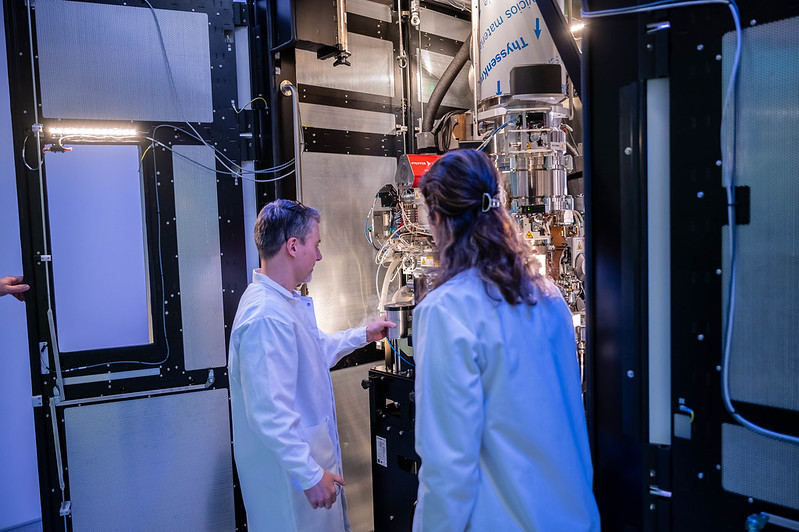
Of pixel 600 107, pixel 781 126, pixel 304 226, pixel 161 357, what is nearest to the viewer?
pixel 781 126

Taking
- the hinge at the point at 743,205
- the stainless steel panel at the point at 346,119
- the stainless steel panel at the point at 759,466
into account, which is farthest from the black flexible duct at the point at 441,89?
the stainless steel panel at the point at 759,466

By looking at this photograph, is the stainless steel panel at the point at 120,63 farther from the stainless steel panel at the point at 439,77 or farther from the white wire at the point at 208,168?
the stainless steel panel at the point at 439,77

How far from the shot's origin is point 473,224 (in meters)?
1.41

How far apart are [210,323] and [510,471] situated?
1992mm

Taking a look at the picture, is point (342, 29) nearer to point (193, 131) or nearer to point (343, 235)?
point (193, 131)

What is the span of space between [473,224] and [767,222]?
62 cm

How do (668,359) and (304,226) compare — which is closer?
(668,359)

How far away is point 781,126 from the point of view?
1186 millimetres

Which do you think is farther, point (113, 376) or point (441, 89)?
point (441, 89)

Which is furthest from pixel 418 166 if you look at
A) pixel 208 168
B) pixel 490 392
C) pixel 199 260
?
pixel 490 392

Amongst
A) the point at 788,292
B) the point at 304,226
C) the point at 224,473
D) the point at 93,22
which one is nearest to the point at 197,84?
the point at 93,22

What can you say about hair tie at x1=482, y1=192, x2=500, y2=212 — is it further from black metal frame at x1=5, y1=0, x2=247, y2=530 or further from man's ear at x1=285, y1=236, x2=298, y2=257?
black metal frame at x1=5, y1=0, x2=247, y2=530

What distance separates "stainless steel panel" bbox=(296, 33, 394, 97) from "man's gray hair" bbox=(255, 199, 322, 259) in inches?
44.4

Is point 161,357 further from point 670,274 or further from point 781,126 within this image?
point 781,126
